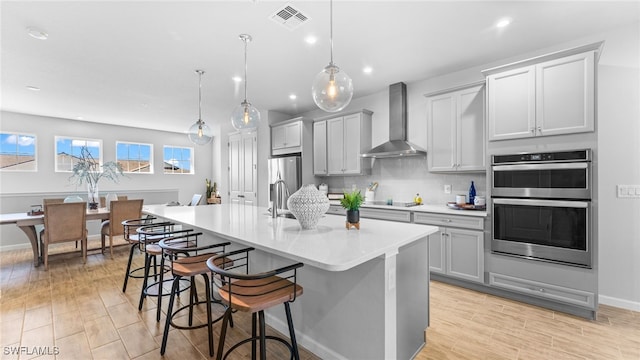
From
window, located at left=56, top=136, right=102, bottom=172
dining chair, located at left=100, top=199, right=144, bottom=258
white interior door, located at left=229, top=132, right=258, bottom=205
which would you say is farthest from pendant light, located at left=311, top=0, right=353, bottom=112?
window, located at left=56, top=136, right=102, bottom=172

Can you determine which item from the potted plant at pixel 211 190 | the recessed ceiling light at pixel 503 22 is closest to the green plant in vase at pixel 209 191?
the potted plant at pixel 211 190

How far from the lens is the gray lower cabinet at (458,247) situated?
2.96m

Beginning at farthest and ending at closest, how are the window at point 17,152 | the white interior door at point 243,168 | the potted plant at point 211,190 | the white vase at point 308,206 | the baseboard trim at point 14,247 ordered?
the potted plant at point 211,190 < the white interior door at point 243,168 < the window at point 17,152 < the baseboard trim at point 14,247 < the white vase at point 308,206

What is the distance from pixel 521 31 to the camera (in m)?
2.65

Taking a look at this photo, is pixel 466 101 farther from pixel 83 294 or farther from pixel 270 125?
pixel 83 294

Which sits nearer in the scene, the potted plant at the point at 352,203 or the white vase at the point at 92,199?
the potted plant at the point at 352,203

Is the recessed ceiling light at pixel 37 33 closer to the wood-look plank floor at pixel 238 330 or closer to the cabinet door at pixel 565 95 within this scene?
the wood-look plank floor at pixel 238 330

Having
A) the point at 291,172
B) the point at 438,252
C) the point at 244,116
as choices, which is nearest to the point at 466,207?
the point at 438,252

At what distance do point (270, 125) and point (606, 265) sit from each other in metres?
5.06

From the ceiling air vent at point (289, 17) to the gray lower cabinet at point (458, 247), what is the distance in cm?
247

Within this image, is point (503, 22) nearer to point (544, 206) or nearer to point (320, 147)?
point (544, 206)

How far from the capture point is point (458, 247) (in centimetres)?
308

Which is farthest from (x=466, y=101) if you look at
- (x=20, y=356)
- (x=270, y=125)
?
(x=20, y=356)

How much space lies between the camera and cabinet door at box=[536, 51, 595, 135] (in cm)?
242
